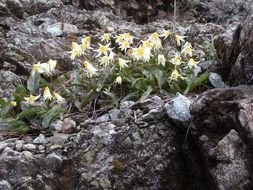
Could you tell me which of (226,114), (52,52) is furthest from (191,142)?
(52,52)

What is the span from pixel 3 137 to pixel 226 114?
1763 mm

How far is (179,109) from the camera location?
3.37 metres

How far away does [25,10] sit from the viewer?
7477 millimetres

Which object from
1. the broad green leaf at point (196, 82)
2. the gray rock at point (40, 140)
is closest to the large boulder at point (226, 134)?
the broad green leaf at point (196, 82)

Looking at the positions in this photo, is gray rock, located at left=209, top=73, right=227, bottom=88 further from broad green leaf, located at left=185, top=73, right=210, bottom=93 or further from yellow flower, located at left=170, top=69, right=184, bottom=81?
yellow flower, located at left=170, top=69, right=184, bottom=81

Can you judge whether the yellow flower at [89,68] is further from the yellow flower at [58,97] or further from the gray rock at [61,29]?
the gray rock at [61,29]

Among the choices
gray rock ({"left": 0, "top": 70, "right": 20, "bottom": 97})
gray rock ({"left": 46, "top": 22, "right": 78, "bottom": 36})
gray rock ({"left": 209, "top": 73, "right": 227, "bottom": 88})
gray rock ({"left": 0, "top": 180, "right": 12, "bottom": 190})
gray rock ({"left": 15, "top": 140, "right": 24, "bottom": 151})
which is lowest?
gray rock ({"left": 46, "top": 22, "right": 78, "bottom": 36})

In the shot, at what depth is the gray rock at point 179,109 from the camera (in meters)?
3.33

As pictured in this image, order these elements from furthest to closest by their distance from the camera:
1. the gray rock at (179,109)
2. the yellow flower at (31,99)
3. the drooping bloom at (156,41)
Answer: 1. the drooping bloom at (156,41)
2. the yellow flower at (31,99)
3. the gray rock at (179,109)

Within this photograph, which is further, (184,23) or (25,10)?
(184,23)

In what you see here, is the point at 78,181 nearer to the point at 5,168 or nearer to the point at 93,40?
the point at 5,168

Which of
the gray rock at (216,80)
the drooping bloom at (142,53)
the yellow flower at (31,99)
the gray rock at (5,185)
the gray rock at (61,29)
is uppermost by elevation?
the drooping bloom at (142,53)

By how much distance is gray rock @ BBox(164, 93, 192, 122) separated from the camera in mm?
3332

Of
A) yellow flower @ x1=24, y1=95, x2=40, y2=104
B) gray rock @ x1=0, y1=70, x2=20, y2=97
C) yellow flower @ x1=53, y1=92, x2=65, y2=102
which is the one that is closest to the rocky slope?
yellow flower @ x1=53, y1=92, x2=65, y2=102
